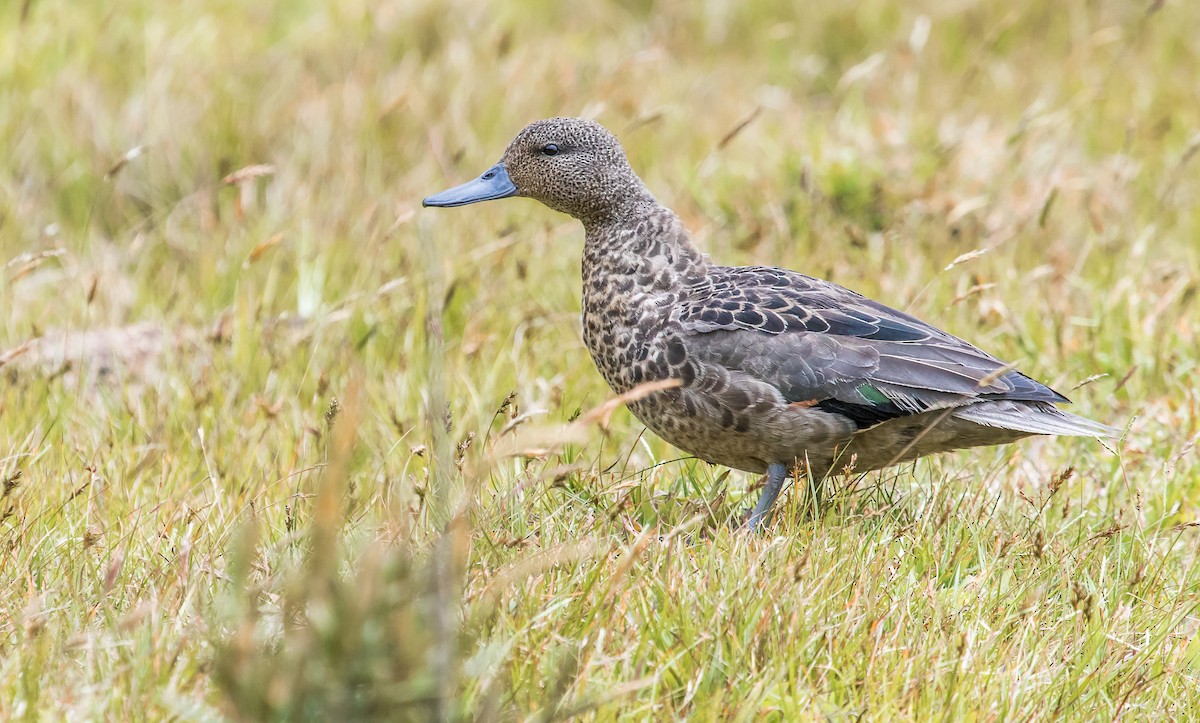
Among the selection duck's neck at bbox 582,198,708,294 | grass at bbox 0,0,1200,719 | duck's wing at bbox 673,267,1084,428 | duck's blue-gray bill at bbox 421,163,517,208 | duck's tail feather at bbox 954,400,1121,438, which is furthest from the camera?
duck's blue-gray bill at bbox 421,163,517,208

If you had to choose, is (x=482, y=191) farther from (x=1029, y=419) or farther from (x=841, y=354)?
(x=1029, y=419)

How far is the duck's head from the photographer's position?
3.96 metres

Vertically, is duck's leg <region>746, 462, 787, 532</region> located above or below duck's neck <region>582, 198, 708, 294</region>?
below

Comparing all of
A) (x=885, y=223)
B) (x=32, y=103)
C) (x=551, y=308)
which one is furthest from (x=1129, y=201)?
(x=32, y=103)

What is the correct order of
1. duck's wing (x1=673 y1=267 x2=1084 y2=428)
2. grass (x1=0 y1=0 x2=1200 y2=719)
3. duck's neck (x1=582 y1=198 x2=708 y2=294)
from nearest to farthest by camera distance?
grass (x1=0 y1=0 x2=1200 y2=719), duck's wing (x1=673 y1=267 x2=1084 y2=428), duck's neck (x1=582 y1=198 x2=708 y2=294)

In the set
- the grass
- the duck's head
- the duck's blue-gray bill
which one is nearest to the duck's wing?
the grass

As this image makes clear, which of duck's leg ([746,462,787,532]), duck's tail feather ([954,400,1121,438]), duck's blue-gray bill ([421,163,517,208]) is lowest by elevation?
duck's leg ([746,462,787,532])

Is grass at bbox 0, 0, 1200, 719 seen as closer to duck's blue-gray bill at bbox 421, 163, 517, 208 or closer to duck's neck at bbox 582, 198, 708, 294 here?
duck's blue-gray bill at bbox 421, 163, 517, 208

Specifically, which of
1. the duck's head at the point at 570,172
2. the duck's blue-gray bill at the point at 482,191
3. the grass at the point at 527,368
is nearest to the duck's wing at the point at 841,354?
the grass at the point at 527,368

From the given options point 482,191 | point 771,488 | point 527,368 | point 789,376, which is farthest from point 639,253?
point 527,368

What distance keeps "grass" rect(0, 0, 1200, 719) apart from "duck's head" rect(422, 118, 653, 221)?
16.5 inches

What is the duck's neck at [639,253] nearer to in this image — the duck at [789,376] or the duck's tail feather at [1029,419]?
the duck at [789,376]

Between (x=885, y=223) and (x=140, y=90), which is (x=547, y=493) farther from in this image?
(x=140, y=90)

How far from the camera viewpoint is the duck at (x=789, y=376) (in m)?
3.50
